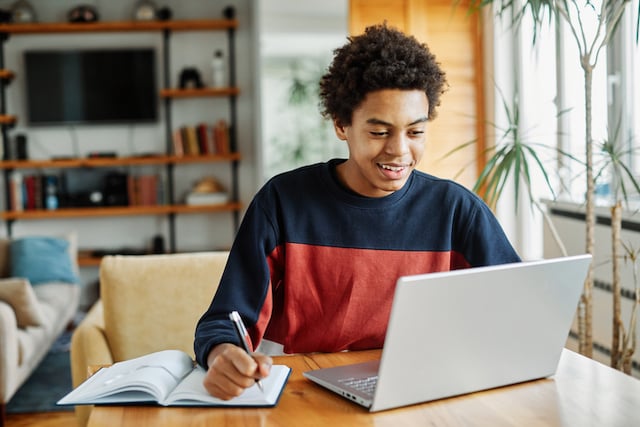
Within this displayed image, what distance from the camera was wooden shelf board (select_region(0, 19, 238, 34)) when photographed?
5.56 metres

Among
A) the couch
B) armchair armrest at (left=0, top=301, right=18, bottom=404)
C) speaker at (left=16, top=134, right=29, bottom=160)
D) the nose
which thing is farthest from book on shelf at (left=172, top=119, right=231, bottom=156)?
the nose

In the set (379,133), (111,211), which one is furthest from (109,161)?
(379,133)

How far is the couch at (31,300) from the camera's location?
3104 millimetres

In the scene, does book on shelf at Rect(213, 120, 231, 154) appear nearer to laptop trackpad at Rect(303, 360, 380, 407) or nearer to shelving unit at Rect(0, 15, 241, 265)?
shelving unit at Rect(0, 15, 241, 265)

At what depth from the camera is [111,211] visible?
563cm

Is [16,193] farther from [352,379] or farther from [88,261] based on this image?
[352,379]

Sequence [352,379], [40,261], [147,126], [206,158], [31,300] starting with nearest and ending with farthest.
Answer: [352,379]
[31,300]
[40,261]
[206,158]
[147,126]

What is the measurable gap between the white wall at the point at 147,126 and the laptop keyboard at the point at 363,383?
4.71 metres

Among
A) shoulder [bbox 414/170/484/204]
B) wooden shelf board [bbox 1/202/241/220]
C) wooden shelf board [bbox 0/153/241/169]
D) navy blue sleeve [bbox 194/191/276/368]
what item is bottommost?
wooden shelf board [bbox 1/202/241/220]

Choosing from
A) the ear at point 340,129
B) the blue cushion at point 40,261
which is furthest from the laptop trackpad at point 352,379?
the blue cushion at point 40,261

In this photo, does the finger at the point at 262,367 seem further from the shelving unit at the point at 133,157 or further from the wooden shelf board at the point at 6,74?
the wooden shelf board at the point at 6,74

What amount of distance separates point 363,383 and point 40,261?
3557 mm

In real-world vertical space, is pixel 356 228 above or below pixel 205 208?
above

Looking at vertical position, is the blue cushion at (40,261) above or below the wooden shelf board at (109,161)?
below
